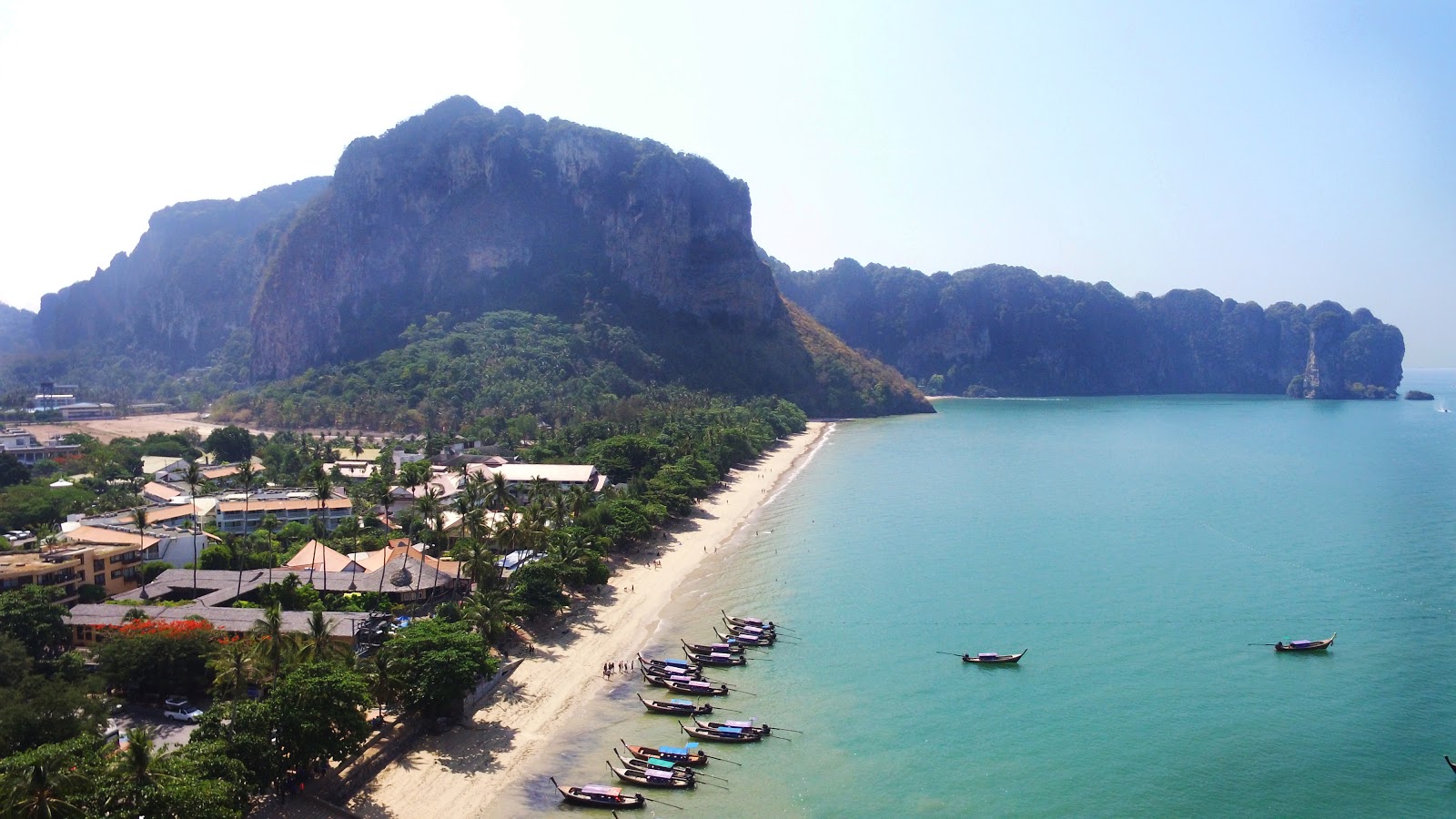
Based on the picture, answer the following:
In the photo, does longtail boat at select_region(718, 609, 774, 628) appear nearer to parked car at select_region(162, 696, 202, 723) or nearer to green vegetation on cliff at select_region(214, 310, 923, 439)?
parked car at select_region(162, 696, 202, 723)

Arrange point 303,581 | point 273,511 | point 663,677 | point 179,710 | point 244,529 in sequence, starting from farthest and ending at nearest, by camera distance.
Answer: point 273,511 < point 244,529 < point 303,581 < point 663,677 < point 179,710

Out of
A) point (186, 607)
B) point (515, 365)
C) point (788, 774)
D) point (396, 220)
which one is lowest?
point (788, 774)

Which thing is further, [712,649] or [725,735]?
[712,649]

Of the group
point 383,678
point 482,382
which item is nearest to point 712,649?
point 383,678

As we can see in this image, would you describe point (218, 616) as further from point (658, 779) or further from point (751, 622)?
point (751, 622)

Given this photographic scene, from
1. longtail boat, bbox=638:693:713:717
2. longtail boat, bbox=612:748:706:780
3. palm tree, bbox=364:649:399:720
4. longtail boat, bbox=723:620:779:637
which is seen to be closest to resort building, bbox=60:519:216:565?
palm tree, bbox=364:649:399:720

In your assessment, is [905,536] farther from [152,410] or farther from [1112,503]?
[152,410]

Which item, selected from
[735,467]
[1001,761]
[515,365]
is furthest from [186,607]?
[515,365]
